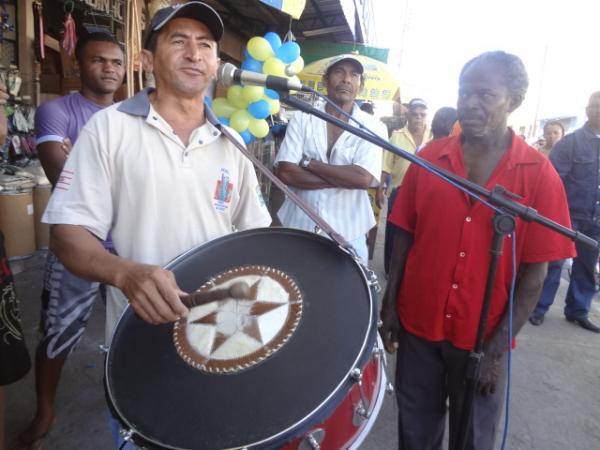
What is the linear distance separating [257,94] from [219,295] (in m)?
2.78

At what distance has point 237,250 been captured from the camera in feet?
4.63

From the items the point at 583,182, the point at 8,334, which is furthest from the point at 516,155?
the point at 583,182

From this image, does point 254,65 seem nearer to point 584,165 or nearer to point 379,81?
point 584,165

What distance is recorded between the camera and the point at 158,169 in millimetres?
1450

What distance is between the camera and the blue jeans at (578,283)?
4.22 metres

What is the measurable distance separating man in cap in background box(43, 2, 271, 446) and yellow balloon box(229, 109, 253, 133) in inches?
78.2

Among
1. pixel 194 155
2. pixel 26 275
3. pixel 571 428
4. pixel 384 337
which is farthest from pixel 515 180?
pixel 26 275

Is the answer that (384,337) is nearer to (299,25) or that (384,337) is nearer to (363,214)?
(363,214)

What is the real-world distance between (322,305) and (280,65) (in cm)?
282

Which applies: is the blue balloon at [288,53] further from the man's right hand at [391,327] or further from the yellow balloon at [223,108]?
the man's right hand at [391,327]

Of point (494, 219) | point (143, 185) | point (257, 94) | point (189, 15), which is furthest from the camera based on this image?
Result: point (257, 94)

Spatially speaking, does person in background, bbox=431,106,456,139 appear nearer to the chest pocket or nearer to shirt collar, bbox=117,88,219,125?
the chest pocket

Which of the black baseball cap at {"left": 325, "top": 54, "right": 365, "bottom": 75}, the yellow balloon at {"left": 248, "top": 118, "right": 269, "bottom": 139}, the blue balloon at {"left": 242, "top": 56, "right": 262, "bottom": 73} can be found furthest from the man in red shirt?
the blue balloon at {"left": 242, "top": 56, "right": 262, "bottom": 73}

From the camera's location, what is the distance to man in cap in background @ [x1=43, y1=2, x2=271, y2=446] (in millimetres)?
1353
